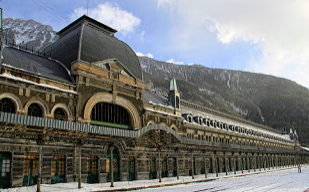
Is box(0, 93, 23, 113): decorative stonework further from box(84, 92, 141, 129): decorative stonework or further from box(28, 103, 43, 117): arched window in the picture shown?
box(84, 92, 141, 129): decorative stonework

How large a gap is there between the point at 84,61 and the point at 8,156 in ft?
39.0

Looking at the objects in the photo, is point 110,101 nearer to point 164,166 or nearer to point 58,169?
point 58,169

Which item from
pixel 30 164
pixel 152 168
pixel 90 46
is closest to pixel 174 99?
pixel 152 168

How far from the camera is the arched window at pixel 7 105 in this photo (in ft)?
72.9

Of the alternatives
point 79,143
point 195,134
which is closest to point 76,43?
point 79,143

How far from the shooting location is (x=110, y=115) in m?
31.3

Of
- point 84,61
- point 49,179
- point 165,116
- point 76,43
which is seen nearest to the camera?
point 49,179

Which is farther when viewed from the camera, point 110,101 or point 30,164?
point 110,101

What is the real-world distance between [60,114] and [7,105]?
500 cm

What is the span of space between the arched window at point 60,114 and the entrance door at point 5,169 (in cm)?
538

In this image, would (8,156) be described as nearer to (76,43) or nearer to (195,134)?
(76,43)

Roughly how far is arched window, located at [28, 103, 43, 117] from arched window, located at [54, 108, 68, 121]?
1611 mm

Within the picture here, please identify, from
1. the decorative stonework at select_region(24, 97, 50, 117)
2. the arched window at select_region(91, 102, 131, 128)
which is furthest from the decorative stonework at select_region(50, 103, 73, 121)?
the arched window at select_region(91, 102, 131, 128)

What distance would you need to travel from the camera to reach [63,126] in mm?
19562
